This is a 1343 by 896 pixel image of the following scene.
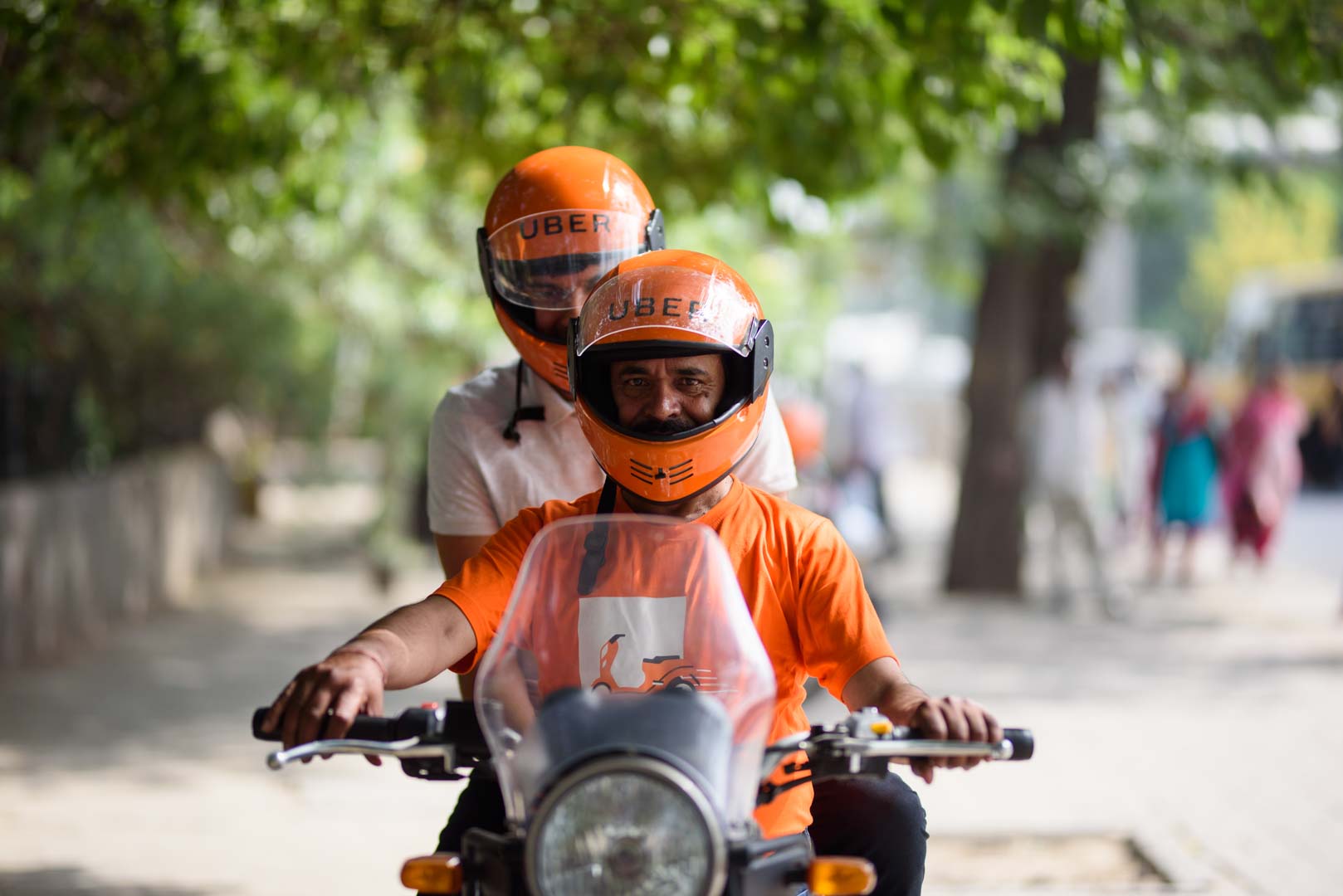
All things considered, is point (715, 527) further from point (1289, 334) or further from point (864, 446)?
point (1289, 334)

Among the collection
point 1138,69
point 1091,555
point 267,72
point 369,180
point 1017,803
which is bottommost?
point 1017,803

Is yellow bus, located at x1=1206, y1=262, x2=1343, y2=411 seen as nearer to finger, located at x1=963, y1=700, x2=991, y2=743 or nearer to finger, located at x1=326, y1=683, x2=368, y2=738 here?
finger, located at x1=963, y1=700, x2=991, y2=743

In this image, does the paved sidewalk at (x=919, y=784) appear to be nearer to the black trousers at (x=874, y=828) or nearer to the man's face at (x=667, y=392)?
the black trousers at (x=874, y=828)

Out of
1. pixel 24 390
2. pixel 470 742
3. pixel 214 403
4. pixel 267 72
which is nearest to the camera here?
pixel 470 742

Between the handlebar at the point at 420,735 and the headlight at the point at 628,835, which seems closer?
the headlight at the point at 628,835

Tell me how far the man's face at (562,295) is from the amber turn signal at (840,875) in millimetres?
1598

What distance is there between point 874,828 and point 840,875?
2.52ft

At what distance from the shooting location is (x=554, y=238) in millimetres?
3578

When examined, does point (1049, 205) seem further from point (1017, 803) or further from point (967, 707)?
point (967, 707)

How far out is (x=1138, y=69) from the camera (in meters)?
5.72

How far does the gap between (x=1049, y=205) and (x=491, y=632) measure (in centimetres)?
948

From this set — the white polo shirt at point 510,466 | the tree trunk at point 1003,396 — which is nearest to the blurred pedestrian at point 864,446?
the tree trunk at point 1003,396

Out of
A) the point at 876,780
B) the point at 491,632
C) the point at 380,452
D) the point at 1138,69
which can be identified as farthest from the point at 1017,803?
the point at 380,452

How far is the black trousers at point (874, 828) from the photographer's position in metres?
3.04
